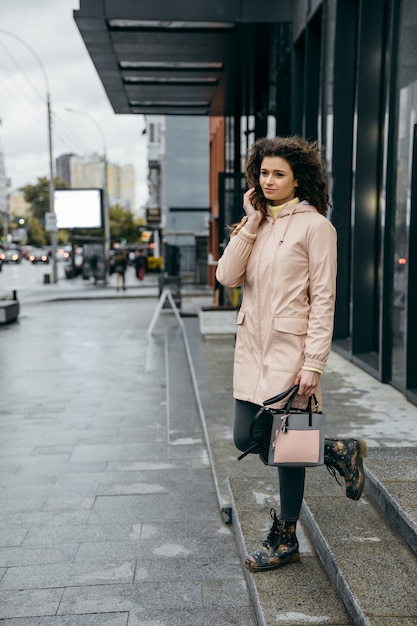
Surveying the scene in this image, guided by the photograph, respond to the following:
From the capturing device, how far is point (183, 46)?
13.9 metres

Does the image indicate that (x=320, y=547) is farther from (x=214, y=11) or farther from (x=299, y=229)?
Result: (x=214, y=11)

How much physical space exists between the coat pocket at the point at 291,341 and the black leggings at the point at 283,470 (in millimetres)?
280

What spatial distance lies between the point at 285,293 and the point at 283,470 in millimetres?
866

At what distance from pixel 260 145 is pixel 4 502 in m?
3.22

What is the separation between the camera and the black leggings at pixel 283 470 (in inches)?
135

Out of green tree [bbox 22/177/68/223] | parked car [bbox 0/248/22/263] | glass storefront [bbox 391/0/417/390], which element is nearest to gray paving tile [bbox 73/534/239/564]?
glass storefront [bbox 391/0/417/390]

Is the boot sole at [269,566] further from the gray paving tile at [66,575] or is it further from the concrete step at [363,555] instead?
the gray paving tile at [66,575]

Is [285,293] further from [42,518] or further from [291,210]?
[42,518]

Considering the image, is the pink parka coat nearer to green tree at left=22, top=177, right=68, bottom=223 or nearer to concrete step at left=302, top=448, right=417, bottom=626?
concrete step at left=302, top=448, right=417, bottom=626

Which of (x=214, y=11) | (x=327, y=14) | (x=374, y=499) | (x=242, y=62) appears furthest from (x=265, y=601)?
(x=242, y=62)

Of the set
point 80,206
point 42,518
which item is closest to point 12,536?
point 42,518

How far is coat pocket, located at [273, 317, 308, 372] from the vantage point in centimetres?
327

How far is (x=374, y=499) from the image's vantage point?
13.9 ft

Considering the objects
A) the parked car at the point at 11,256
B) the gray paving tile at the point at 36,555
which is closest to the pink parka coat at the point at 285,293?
the gray paving tile at the point at 36,555
